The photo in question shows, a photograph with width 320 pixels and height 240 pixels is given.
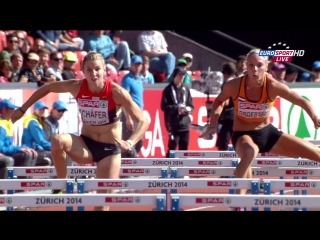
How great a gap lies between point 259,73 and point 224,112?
16.5 ft

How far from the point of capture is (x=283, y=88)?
33.2 ft

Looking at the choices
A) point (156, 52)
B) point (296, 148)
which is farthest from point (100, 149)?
point (156, 52)

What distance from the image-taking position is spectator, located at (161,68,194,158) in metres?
15.4

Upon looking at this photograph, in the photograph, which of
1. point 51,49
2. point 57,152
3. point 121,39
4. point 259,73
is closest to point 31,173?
point 57,152

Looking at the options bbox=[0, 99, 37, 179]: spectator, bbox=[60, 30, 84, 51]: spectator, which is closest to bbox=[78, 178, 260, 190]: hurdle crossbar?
bbox=[0, 99, 37, 179]: spectator

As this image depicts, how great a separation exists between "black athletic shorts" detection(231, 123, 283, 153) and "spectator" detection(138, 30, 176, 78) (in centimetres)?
922

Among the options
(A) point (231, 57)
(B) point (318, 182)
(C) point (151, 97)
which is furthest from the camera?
(A) point (231, 57)

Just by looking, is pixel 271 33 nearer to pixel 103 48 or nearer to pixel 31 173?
pixel 103 48

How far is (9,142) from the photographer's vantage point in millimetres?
12945

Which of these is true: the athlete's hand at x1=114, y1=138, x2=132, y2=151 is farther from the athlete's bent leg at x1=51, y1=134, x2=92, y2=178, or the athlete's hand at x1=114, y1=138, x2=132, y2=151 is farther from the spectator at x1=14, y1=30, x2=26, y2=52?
the spectator at x1=14, y1=30, x2=26, y2=52

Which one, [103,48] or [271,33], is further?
[271,33]

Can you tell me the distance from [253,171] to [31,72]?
6.01m

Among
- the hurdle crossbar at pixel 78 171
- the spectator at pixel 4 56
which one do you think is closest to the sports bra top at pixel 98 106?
the hurdle crossbar at pixel 78 171

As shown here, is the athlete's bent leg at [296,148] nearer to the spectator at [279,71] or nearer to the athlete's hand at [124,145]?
the athlete's hand at [124,145]
